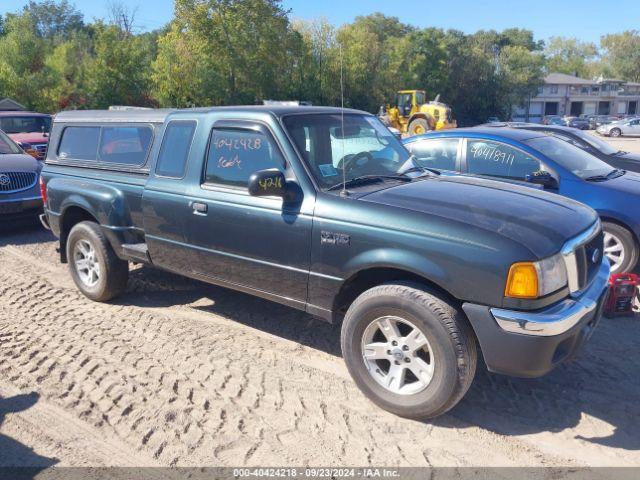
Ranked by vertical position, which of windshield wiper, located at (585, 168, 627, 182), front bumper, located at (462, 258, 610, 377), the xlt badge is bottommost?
front bumper, located at (462, 258, 610, 377)

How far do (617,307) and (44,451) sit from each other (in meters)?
4.88

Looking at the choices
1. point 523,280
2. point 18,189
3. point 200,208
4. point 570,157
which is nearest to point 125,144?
point 200,208

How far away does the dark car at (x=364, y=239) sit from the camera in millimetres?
3238

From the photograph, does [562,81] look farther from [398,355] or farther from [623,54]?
[398,355]

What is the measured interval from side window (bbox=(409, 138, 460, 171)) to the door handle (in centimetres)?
336

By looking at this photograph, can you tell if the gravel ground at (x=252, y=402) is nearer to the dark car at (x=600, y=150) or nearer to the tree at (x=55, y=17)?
the dark car at (x=600, y=150)

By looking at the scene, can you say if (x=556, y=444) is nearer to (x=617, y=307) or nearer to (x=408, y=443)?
(x=408, y=443)

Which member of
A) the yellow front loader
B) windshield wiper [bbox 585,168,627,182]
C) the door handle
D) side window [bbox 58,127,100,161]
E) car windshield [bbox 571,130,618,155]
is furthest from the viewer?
the yellow front loader

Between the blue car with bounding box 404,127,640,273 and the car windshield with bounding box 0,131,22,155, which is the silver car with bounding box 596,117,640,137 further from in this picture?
the car windshield with bounding box 0,131,22,155

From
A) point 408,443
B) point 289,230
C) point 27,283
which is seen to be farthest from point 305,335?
point 27,283

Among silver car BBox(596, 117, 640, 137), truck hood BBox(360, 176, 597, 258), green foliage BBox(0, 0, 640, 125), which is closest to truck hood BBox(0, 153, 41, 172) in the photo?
truck hood BBox(360, 176, 597, 258)

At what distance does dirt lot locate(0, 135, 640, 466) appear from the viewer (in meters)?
3.27

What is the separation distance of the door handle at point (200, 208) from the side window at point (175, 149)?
0.36m

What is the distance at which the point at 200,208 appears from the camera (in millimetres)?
4480
